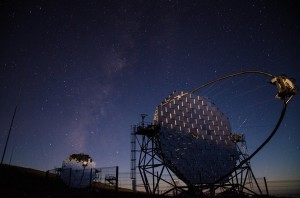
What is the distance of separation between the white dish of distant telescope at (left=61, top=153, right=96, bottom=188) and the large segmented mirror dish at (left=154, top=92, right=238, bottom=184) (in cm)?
881

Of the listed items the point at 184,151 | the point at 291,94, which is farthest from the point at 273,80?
the point at 184,151

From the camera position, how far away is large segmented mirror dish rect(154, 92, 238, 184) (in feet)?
76.6

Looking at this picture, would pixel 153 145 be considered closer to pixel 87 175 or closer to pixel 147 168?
pixel 147 168

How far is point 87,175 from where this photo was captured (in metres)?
25.8

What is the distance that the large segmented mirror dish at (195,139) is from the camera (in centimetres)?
2334

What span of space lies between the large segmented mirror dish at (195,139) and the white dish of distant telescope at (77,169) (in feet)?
28.9

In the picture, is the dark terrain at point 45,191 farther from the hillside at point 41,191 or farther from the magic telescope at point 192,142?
the magic telescope at point 192,142

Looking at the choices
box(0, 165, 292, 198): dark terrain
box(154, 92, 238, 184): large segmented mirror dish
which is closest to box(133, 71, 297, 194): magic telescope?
box(154, 92, 238, 184): large segmented mirror dish

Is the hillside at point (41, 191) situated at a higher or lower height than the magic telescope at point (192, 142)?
lower

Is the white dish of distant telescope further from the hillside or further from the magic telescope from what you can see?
the magic telescope

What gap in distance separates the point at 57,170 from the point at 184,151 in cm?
1568

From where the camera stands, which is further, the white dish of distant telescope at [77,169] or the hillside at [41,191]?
the white dish of distant telescope at [77,169]

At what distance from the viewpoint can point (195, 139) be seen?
25.6 m

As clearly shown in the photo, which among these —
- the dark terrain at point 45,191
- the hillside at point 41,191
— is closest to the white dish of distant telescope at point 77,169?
the dark terrain at point 45,191
